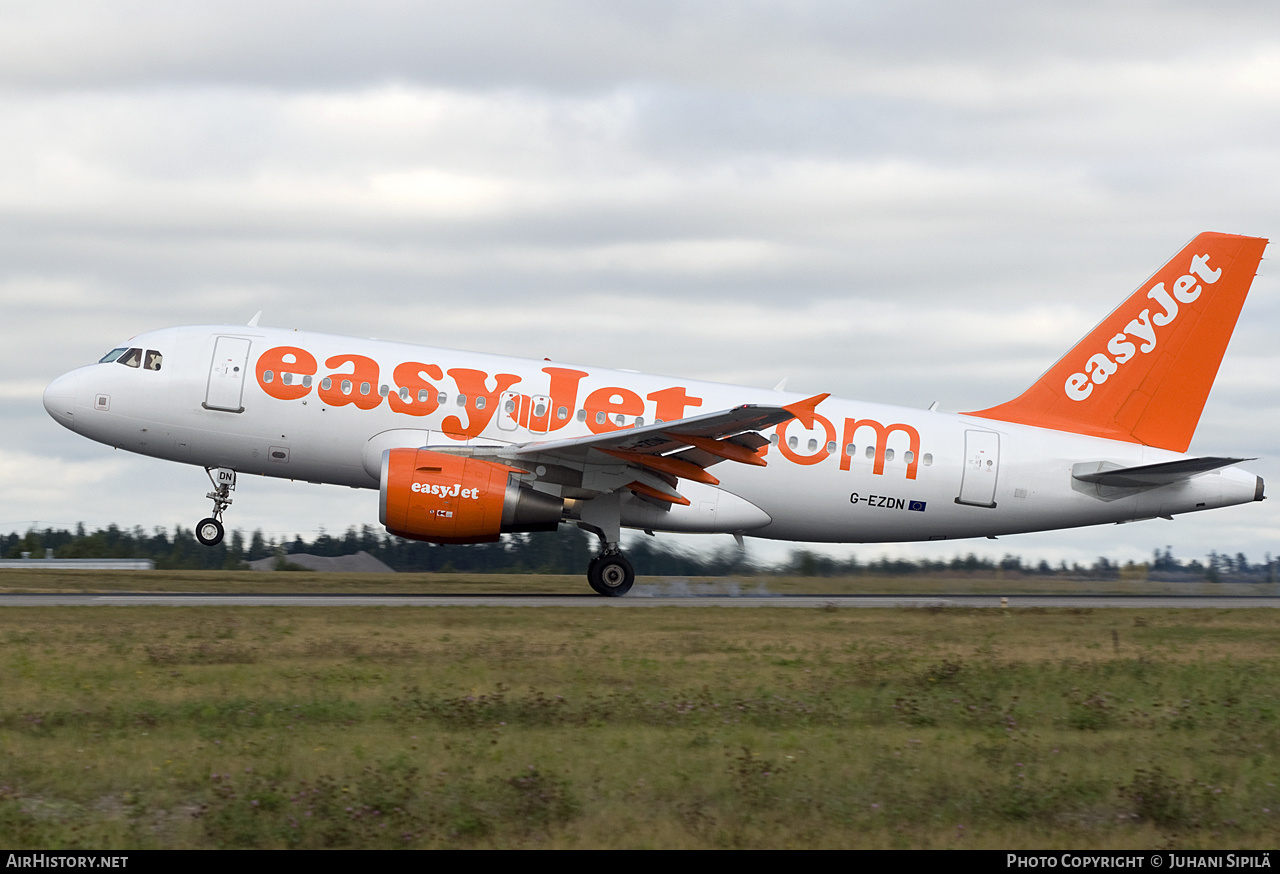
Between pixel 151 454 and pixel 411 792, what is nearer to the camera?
pixel 411 792

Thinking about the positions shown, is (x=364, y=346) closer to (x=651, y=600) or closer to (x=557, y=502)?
(x=557, y=502)

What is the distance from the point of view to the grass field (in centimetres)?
793

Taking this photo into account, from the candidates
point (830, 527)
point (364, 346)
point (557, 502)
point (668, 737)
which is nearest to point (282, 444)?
point (364, 346)

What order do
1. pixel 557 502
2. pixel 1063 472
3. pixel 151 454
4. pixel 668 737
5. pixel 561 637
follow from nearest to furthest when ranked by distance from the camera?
pixel 668 737, pixel 561 637, pixel 557 502, pixel 151 454, pixel 1063 472

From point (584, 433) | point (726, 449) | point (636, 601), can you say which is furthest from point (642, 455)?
point (636, 601)

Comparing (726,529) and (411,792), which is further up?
(726,529)

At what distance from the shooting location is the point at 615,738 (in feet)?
34.1

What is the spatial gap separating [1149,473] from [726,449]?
9327 mm

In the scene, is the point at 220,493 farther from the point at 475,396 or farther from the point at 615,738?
the point at 615,738

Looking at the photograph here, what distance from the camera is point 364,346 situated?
24.5 metres
